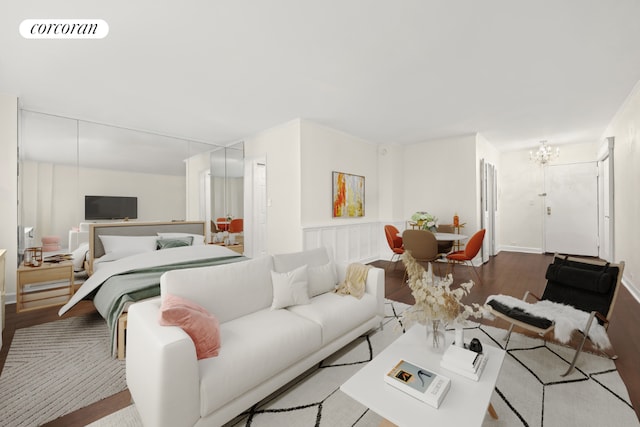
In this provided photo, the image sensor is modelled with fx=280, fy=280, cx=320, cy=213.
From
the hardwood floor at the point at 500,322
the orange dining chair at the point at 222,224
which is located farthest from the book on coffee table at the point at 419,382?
the orange dining chair at the point at 222,224

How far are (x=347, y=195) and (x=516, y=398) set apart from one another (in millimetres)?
4315

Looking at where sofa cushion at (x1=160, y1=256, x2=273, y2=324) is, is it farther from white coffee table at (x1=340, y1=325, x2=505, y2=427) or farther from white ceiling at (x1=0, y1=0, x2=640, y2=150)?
white ceiling at (x1=0, y1=0, x2=640, y2=150)

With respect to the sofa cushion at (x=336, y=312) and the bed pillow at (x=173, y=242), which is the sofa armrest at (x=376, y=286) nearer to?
the sofa cushion at (x=336, y=312)

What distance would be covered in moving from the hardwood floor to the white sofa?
0.32m

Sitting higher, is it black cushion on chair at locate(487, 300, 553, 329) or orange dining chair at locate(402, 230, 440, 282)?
orange dining chair at locate(402, 230, 440, 282)

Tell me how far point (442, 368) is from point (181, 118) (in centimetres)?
473

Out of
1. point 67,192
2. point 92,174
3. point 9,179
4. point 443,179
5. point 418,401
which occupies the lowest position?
point 418,401

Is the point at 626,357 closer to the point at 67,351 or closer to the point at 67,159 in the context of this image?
the point at 67,351

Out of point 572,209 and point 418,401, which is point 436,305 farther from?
point 572,209

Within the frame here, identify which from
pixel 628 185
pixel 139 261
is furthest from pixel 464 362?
pixel 628 185

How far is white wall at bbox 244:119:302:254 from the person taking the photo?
16.1 feet

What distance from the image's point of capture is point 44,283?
3.65 meters

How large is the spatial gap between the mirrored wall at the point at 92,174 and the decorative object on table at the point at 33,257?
6.8 inches

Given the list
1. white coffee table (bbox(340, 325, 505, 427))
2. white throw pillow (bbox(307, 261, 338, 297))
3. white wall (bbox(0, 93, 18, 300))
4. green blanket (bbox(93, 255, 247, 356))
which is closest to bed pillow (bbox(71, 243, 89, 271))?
white wall (bbox(0, 93, 18, 300))
